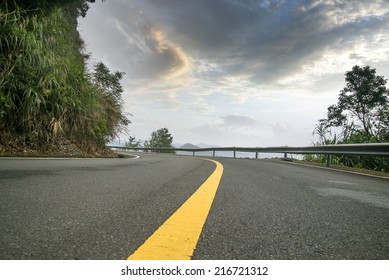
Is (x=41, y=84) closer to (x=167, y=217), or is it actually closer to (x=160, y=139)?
(x=167, y=217)

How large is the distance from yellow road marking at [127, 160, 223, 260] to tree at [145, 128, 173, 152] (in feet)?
159

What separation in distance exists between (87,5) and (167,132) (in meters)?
34.3

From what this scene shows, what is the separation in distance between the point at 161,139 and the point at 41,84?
145 ft

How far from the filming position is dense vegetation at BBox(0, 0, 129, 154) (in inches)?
265

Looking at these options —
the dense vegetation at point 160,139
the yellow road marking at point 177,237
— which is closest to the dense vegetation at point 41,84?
the yellow road marking at point 177,237

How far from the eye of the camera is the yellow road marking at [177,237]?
128 cm

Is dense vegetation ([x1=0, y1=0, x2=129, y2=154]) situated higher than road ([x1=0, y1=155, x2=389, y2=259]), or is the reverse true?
dense vegetation ([x1=0, y1=0, x2=129, y2=154])

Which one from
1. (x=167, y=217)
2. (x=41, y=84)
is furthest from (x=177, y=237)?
(x=41, y=84)

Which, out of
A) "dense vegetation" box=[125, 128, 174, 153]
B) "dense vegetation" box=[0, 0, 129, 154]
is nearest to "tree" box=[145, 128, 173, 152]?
"dense vegetation" box=[125, 128, 174, 153]

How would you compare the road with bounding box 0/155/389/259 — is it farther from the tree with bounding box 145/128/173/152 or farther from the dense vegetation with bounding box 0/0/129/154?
the tree with bounding box 145/128/173/152

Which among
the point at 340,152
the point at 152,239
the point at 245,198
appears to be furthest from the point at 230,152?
the point at 152,239

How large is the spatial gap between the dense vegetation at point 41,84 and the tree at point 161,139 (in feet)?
133

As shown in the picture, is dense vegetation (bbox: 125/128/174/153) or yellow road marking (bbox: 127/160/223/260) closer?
yellow road marking (bbox: 127/160/223/260)

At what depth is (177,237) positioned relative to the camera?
1.52 metres
